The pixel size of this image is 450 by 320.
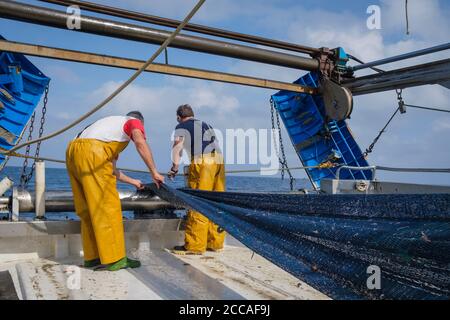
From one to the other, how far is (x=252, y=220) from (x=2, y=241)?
8.50 feet

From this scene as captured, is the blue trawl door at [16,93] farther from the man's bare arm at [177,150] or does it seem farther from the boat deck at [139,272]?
the man's bare arm at [177,150]

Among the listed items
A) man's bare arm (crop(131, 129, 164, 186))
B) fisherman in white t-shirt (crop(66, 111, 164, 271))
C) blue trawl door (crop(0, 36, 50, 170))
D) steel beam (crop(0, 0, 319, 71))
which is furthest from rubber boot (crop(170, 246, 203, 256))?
steel beam (crop(0, 0, 319, 71))

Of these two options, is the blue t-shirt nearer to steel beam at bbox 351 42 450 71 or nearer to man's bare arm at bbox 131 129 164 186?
man's bare arm at bbox 131 129 164 186

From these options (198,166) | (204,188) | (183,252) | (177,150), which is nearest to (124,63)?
(177,150)

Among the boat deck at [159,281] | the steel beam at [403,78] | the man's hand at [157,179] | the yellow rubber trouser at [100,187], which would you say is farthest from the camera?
the steel beam at [403,78]

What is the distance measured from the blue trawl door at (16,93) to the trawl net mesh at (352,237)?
332cm

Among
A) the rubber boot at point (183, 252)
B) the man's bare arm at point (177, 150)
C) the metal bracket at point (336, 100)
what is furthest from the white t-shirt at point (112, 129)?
the metal bracket at point (336, 100)

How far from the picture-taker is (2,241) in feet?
13.0

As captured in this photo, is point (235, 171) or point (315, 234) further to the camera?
point (235, 171)

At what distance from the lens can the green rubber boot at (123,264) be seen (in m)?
3.46

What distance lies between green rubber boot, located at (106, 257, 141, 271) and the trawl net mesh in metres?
0.89

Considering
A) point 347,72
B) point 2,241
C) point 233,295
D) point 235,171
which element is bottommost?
point 233,295
